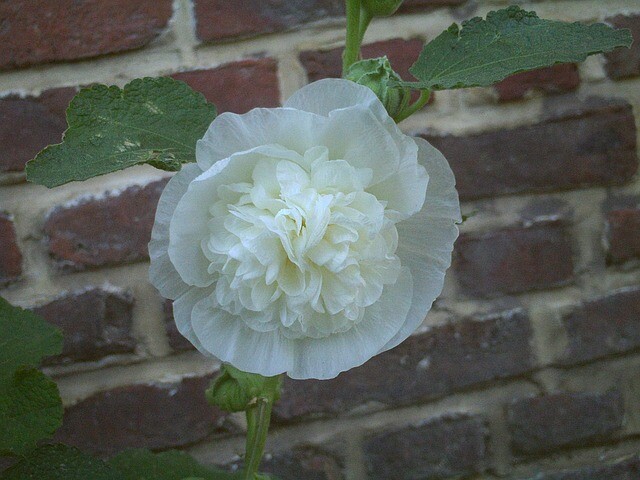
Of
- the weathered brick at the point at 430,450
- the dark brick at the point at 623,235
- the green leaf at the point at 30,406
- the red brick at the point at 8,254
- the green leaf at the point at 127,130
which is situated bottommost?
the weathered brick at the point at 430,450

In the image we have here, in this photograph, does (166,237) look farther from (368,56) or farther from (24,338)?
(368,56)

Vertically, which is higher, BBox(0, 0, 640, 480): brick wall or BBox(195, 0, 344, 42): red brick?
BBox(195, 0, 344, 42): red brick

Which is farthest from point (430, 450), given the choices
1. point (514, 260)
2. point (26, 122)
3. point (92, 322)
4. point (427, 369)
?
point (26, 122)

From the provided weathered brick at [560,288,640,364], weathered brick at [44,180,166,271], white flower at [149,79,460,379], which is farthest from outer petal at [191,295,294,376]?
weathered brick at [560,288,640,364]

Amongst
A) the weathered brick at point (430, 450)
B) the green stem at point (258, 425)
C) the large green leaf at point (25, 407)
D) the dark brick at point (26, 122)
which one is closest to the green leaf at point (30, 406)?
the large green leaf at point (25, 407)

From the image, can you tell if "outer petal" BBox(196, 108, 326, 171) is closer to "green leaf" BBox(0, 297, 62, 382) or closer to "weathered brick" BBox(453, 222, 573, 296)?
"green leaf" BBox(0, 297, 62, 382)

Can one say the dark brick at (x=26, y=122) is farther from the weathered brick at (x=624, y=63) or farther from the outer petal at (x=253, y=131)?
the weathered brick at (x=624, y=63)
